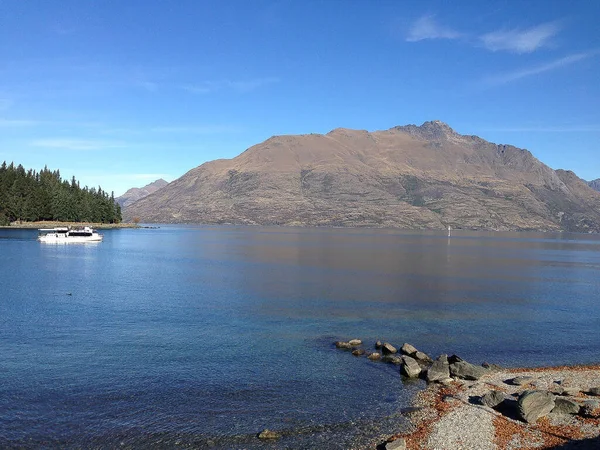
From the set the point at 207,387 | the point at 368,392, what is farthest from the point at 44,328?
the point at 368,392

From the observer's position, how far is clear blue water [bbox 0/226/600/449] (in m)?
31.9

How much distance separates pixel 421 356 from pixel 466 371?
6.09 metres

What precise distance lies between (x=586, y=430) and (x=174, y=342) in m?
38.5

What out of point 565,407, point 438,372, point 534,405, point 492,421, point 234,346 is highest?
point 534,405

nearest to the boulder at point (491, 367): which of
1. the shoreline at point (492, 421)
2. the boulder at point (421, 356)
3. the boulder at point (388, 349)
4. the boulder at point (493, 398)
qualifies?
the shoreline at point (492, 421)

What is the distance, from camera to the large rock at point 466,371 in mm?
41812

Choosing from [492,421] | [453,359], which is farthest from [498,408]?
[453,359]

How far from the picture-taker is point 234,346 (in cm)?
5094

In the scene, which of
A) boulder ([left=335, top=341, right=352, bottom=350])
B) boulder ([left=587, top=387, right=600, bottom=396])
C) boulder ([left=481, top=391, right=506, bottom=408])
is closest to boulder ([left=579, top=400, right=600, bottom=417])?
boulder ([left=587, top=387, right=600, bottom=396])

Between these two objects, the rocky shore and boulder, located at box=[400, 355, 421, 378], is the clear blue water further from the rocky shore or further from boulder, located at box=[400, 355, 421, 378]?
the rocky shore

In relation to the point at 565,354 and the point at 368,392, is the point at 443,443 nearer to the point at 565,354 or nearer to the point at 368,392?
the point at 368,392

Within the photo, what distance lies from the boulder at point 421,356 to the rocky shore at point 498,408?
91 centimetres

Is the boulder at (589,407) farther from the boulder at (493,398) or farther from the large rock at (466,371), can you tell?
the large rock at (466,371)

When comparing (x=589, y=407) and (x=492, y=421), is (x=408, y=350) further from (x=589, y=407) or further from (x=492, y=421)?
(x=589, y=407)
